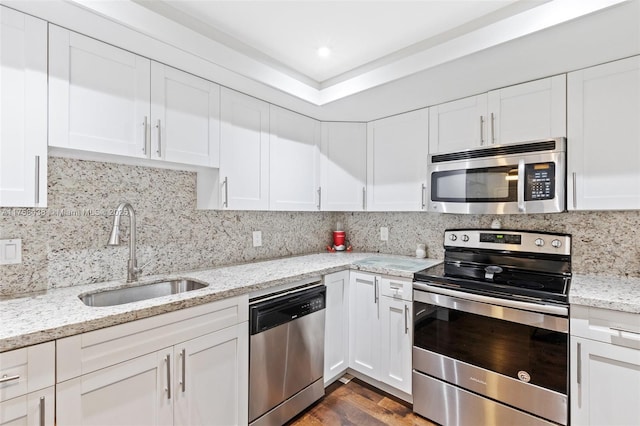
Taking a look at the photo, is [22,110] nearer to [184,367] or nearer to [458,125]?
[184,367]

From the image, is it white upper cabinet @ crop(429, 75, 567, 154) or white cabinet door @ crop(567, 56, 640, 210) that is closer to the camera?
white cabinet door @ crop(567, 56, 640, 210)

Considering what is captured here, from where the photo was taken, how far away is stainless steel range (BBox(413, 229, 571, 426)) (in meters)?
1.55

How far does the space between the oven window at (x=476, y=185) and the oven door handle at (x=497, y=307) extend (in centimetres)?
70

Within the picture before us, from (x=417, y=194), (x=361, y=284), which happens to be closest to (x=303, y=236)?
(x=361, y=284)

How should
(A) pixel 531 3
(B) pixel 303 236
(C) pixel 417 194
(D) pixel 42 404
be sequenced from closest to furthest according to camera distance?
(D) pixel 42 404 → (A) pixel 531 3 → (C) pixel 417 194 → (B) pixel 303 236

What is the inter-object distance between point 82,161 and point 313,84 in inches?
Result: 63.1

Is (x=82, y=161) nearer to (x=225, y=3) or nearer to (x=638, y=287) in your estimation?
(x=225, y=3)

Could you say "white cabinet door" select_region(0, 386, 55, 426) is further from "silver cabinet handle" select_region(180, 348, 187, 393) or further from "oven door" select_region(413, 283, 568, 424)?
"oven door" select_region(413, 283, 568, 424)

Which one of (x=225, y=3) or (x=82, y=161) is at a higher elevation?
(x=225, y=3)

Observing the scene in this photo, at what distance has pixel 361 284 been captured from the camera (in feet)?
7.64

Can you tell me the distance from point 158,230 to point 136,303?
71 cm

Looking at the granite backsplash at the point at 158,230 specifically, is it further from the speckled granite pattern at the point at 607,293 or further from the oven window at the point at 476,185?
the oven window at the point at 476,185

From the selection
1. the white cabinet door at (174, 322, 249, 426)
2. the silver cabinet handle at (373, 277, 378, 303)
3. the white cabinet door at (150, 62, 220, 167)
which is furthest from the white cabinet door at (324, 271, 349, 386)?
the white cabinet door at (150, 62, 220, 167)

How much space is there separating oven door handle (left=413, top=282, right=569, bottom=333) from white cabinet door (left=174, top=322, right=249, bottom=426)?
1145 millimetres
